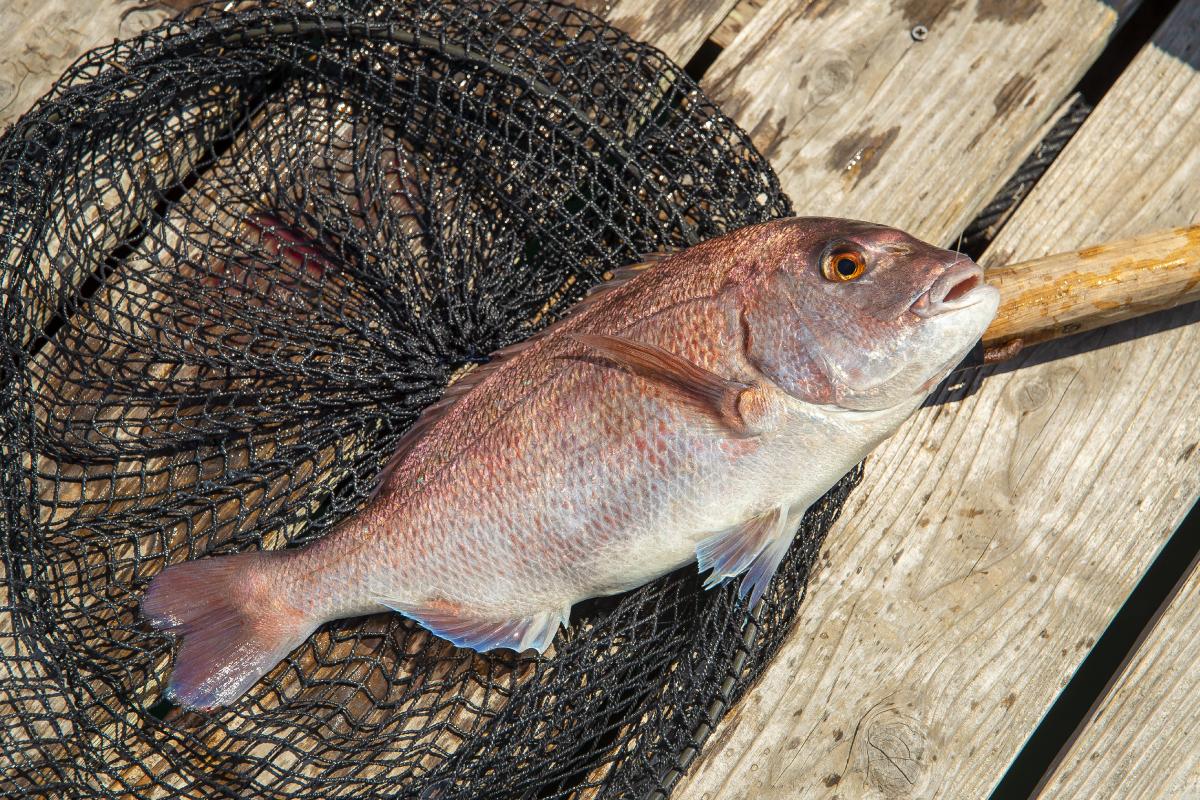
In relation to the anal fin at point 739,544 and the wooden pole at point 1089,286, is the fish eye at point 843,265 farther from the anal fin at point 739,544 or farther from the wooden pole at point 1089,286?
the anal fin at point 739,544

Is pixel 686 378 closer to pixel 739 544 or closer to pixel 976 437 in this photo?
pixel 739 544

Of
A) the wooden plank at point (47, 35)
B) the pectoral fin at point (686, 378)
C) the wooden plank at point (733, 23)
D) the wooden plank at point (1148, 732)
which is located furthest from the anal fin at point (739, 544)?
the wooden plank at point (47, 35)

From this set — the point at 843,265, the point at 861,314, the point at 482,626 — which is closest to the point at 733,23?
the point at 843,265

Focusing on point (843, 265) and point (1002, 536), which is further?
point (1002, 536)

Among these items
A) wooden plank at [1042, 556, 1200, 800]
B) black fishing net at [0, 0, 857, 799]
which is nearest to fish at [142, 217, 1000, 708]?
black fishing net at [0, 0, 857, 799]

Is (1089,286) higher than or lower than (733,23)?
lower

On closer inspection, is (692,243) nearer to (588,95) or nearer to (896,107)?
(588,95)

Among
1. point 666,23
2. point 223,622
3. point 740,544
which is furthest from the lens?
point 666,23
